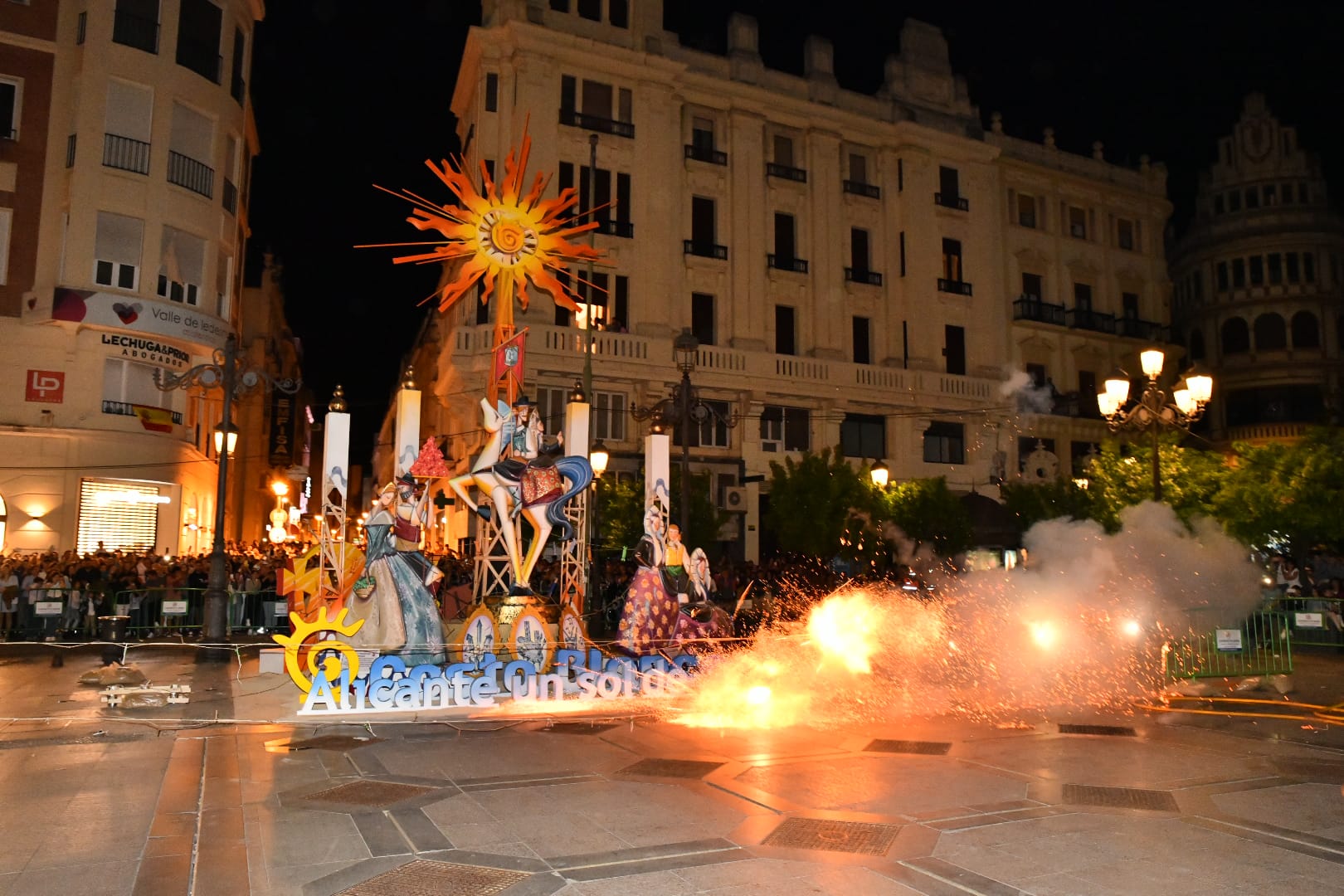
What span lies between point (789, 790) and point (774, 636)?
800 centimetres

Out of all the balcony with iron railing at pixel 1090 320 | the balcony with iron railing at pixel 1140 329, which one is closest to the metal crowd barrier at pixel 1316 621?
the balcony with iron railing at pixel 1090 320

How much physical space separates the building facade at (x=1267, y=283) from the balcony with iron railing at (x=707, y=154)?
28.5 m

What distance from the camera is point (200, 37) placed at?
2998cm

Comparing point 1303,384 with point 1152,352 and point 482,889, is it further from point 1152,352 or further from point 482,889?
point 482,889

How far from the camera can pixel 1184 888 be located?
5.59 metres

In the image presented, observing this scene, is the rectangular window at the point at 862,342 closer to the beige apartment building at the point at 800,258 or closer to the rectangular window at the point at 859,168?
the beige apartment building at the point at 800,258

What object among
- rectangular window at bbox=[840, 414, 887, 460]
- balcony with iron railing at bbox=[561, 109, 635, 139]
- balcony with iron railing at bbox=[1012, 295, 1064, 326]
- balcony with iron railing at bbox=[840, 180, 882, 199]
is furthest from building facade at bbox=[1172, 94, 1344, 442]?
balcony with iron railing at bbox=[561, 109, 635, 139]

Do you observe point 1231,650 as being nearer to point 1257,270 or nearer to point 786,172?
point 786,172

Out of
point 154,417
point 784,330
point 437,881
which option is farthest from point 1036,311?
point 437,881

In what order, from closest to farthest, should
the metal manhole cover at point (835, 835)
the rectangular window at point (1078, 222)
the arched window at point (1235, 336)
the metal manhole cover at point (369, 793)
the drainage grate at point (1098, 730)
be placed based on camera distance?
the metal manhole cover at point (835, 835) < the metal manhole cover at point (369, 793) < the drainage grate at point (1098, 730) < the rectangular window at point (1078, 222) < the arched window at point (1235, 336)

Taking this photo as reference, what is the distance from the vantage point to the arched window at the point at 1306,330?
150 ft

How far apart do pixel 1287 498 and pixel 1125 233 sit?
88.5 feet

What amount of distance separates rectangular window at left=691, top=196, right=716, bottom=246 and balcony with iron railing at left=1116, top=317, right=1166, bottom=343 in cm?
2025

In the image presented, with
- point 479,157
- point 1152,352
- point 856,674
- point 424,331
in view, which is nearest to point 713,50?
point 479,157
